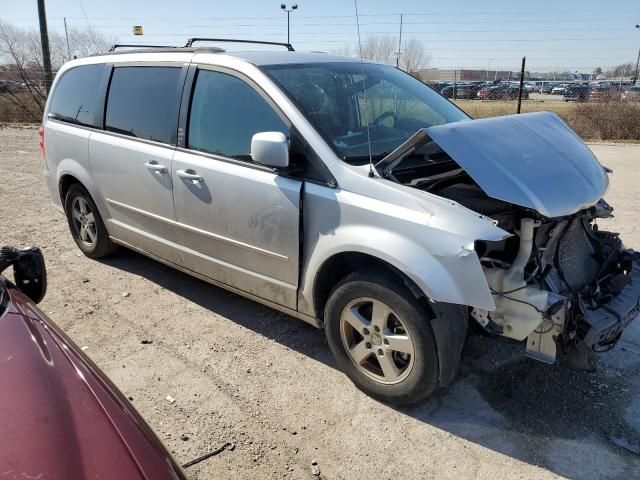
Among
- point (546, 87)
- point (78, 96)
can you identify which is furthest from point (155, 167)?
point (546, 87)

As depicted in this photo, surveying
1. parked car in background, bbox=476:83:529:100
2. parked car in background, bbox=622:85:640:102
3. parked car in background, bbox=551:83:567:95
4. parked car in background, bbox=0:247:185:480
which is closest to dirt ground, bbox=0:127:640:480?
parked car in background, bbox=0:247:185:480

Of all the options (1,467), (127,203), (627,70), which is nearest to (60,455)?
(1,467)

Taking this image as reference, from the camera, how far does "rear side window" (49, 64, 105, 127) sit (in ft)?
15.4

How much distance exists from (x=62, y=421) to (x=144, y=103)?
3.16 m

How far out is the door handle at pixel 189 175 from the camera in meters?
3.64

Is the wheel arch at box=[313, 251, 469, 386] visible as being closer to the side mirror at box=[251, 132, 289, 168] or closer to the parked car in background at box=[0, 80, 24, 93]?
the side mirror at box=[251, 132, 289, 168]

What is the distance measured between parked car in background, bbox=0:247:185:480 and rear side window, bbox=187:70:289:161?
184cm

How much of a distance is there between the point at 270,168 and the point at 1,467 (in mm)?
2272

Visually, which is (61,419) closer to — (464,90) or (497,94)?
(497,94)

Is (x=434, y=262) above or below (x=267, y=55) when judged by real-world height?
below

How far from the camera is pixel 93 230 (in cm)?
511

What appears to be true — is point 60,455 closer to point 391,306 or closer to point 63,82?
point 391,306

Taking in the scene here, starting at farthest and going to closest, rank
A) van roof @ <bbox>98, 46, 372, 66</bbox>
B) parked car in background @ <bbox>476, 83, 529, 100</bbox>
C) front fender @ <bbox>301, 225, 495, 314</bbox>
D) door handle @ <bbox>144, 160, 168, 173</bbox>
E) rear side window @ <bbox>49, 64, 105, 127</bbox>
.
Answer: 1. parked car in background @ <bbox>476, 83, 529, 100</bbox>
2. rear side window @ <bbox>49, 64, 105, 127</bbox>
3. door handle @ <bbox>144, 160, 168, 173</bbox>
4. van roof @ <bbox>98, 46, 372, 66</bbox>
5. front fender @ <bbox>301, 225, 495, 314</bbox>

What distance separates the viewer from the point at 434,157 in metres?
3.35
